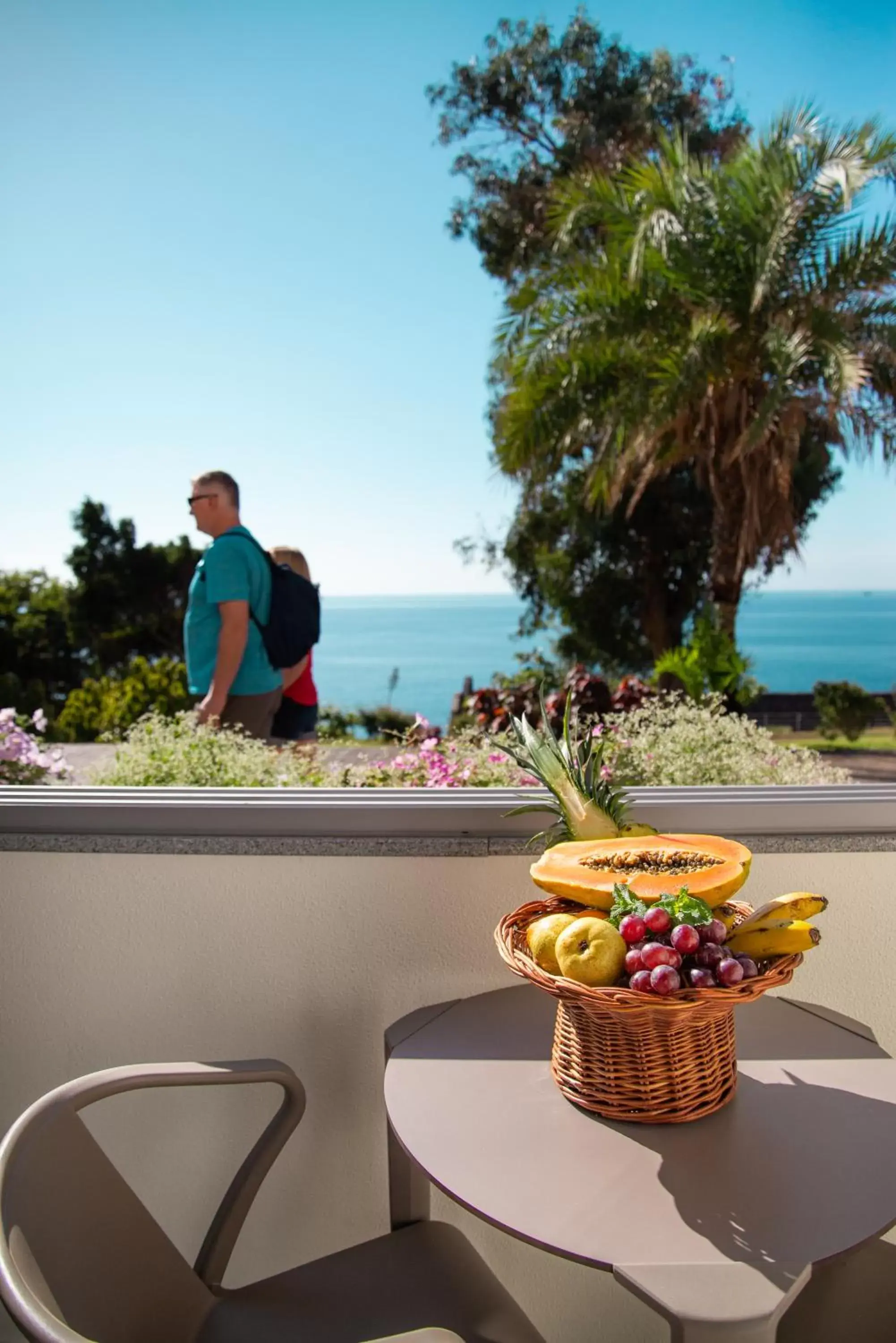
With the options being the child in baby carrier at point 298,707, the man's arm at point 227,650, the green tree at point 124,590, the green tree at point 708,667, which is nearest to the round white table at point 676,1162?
the man's arm at point 227,650

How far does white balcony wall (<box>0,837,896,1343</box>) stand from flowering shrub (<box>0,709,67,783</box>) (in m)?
1.09

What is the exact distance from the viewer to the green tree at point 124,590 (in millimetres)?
19656

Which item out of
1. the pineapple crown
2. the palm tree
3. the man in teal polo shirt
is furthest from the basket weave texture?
the palm tree

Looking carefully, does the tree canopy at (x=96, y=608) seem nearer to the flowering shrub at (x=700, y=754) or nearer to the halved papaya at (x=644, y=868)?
the flowering shrub at (x=700, y=754)

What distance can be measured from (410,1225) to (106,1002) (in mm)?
655

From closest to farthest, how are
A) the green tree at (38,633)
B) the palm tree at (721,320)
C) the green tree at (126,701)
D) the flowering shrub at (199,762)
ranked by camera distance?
the flowering shrub at (199,762) < the green tree at (126,701) < the palm tree at (721,320) < the green tree at (38,633)

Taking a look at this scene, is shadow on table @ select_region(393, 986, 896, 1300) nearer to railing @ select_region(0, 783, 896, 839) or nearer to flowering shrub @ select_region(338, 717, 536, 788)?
railing @ select_region(0, 783, 896, 839)

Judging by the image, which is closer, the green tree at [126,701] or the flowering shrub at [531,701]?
the flowering shrub at [531,701]

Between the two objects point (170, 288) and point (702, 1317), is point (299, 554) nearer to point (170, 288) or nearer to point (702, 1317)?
point (702, 1317)

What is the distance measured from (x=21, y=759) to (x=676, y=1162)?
2203mm

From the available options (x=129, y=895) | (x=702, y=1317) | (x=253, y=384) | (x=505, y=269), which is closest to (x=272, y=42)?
(x=505, y=269)

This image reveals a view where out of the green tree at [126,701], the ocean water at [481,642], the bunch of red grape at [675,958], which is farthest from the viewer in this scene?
the ocean water at [481,642]

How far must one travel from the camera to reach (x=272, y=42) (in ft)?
42.1

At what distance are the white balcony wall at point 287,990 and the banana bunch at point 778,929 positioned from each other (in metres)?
0.51
